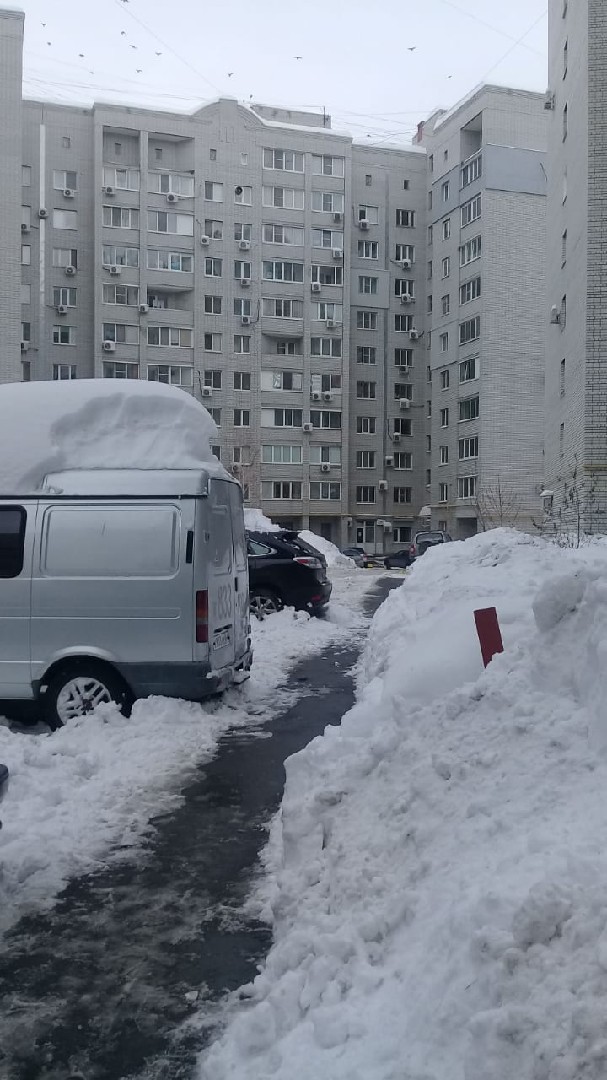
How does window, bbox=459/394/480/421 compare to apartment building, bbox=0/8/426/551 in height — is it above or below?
below

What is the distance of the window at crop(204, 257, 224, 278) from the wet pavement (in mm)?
59080

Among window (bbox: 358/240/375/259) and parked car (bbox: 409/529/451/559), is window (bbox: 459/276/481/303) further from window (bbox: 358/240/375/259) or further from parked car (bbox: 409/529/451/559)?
parked car (bbox: 409/529/451/559)

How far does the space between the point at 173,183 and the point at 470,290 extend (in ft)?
67.0

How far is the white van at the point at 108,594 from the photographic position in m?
8.23

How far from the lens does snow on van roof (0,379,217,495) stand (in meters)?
8.66

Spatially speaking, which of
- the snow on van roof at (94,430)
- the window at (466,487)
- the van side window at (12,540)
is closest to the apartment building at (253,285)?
the window at (466,487)

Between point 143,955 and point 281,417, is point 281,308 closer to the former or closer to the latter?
point 281,417

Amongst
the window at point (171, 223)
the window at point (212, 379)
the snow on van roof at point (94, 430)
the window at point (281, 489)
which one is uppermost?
the window at point (171, 223)

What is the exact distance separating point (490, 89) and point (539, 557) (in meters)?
55.4

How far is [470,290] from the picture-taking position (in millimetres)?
62156

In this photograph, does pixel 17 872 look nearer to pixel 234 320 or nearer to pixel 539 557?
pixel 539 557

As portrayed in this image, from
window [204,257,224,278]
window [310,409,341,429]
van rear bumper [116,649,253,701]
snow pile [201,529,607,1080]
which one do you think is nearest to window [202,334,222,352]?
window [204,257,224,278]

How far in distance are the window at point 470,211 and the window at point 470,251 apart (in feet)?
4.46

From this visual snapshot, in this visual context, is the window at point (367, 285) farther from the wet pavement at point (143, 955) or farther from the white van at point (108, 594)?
the wet pavement at point (143, 955)
